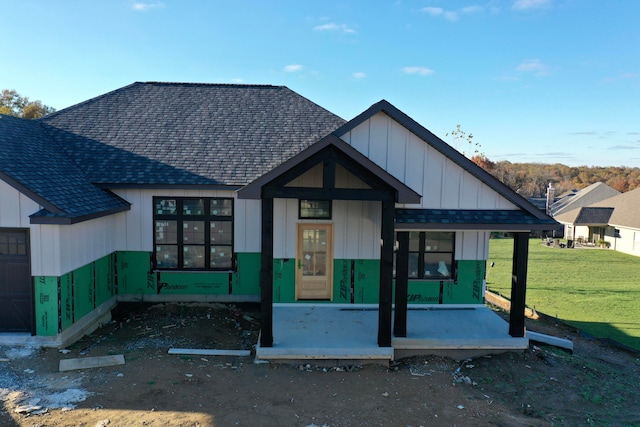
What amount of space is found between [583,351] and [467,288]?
10.8 feet

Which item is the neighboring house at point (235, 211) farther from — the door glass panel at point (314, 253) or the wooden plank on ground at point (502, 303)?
the wooden plank on ground at point (502, 303)

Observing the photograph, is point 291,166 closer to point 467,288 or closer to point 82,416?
point 82,416

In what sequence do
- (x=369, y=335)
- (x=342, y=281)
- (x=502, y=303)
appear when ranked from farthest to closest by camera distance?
(x=502, y=303) < (x=342, y=281) < (x=369, y=335)

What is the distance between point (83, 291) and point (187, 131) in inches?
218

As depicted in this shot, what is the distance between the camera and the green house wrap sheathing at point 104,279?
34.0 ft

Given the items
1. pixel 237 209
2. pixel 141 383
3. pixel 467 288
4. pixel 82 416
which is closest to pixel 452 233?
pixel 467 288

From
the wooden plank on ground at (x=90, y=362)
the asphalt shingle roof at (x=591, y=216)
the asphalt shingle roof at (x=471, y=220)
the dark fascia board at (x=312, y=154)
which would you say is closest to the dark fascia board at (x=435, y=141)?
the asphalt shingle roof at (x=471, y=220)

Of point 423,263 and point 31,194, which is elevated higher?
point 31,194

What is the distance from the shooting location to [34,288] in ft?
28.9

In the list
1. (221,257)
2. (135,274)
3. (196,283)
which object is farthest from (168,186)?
(196,283)

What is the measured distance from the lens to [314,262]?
11.2m

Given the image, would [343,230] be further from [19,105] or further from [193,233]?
[19,105]

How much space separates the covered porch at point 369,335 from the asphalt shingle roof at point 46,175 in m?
4.81

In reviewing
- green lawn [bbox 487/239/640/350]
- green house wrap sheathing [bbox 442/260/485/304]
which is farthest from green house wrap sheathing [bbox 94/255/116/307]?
green lawn [bbox 487/239/640/350]
